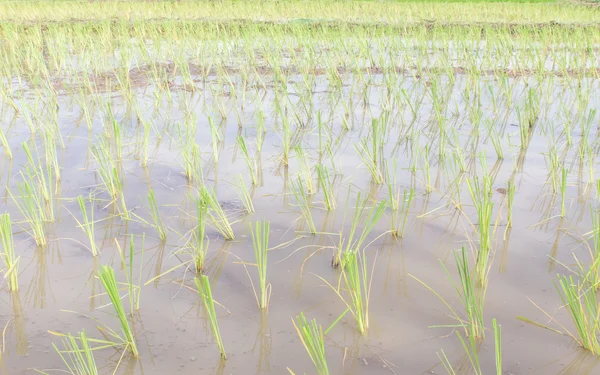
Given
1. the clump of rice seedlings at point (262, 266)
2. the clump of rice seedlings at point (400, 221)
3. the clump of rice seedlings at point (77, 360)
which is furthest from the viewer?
the clump of rice seedlings at point (400, 221)

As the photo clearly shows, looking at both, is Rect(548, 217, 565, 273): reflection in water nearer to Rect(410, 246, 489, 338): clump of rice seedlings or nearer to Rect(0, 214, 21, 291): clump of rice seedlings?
Rect(410, 246, 489, 338): clump of rice seedlings

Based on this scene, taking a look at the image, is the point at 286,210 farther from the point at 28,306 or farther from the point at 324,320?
the point at 28,306

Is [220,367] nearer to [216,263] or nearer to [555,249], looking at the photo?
[216,263]

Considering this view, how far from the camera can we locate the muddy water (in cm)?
151

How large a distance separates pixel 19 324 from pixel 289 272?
92cm

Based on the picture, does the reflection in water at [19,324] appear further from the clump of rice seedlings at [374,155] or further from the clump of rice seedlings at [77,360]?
the clump of rice seedlings at [374,155]

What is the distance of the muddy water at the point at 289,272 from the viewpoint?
151 cm

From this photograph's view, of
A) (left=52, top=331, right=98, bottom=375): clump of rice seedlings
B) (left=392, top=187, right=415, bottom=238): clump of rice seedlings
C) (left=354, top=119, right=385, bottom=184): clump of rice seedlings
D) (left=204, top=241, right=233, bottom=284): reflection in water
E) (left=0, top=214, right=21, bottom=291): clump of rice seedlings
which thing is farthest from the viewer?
(left=354, top=119, right=385, bottom=184): clump of rice seedlings

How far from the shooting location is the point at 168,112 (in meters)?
4.33

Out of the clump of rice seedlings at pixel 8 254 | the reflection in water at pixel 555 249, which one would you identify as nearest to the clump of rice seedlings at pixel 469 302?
the reflection in water at pixel 555 249

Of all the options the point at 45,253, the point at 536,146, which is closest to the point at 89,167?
the point at 45,253

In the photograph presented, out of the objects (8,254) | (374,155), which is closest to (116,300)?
(8,254)

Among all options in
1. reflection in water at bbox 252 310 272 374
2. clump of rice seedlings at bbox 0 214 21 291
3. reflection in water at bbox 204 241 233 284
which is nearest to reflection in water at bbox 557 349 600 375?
reflection in water at bbox 252 310 272 374

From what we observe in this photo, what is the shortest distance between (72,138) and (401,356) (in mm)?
2969
